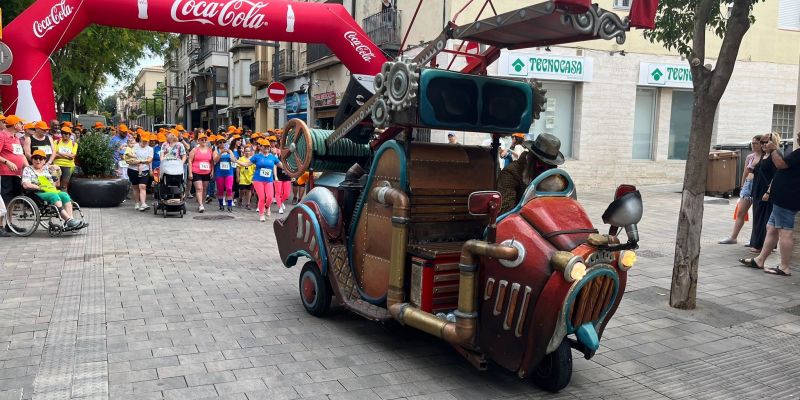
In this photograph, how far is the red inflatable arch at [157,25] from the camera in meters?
10.8

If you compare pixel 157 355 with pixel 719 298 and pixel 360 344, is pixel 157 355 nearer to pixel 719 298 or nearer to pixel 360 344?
pixel 360 344

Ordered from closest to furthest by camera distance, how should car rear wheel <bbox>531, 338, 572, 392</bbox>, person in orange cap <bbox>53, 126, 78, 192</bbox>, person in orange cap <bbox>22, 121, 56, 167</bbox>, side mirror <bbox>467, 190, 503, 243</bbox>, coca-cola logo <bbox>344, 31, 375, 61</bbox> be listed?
side mirror <bbox>467, 190, 503, 243</bbox> < car rear wheel <bbox>531, 338, 572, 392</bbox> < person in orange cap <bbox>22, 121, 56, 167</bbox> < coca-cola logo <bbox>344, 31, 375, 61</bbox> < person in orange cap <bbox>53, 126, 78, 192</bbox>

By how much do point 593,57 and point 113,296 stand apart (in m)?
15.8

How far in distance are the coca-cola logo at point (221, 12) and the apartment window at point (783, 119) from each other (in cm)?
1806

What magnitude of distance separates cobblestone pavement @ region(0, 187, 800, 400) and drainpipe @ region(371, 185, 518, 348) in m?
0.43

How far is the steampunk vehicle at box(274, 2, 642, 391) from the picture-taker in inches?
157

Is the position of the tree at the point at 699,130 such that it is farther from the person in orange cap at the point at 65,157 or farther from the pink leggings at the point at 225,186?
the person in orange cap at the point at 65,157

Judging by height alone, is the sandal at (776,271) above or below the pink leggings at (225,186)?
below

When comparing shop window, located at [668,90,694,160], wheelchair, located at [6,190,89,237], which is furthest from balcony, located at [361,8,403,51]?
wheelchair, located at [6,190,89,237]

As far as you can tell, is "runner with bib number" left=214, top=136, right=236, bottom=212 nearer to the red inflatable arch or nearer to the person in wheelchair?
the red inflatable arch

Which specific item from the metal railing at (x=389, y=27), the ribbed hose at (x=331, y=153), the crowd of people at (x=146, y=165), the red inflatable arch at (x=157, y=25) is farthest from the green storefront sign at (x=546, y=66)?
the ribbed hose at (x=331, y=153)

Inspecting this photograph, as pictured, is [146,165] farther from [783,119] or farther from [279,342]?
[783,119]

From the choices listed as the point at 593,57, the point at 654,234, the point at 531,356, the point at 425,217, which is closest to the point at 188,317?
the point at 425,217

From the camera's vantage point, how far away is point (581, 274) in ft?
12.5
